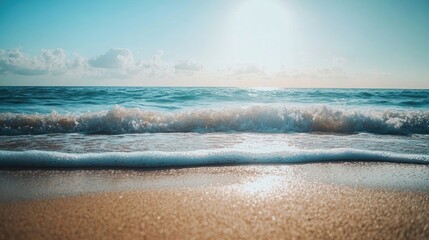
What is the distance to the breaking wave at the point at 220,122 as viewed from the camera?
7.36 meters

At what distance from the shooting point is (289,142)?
5973 millimetres

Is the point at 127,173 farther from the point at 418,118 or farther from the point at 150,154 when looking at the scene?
the point at 418,118

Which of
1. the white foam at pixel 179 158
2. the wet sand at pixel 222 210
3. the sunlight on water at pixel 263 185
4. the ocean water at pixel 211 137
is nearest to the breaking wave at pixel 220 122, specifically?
the ocean water at pixel 211 137

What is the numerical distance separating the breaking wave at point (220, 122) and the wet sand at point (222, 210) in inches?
160

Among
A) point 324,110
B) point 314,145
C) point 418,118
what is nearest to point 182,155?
point 314,145

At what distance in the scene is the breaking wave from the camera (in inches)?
290

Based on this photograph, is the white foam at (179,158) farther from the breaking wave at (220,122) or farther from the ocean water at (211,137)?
the breaking wave at (220,122)

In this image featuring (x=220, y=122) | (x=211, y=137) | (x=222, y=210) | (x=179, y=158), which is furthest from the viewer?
(x=220, y=122)

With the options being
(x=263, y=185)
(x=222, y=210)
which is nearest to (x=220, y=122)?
(x=263, y=185)

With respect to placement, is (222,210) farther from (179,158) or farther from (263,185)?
(179,158)

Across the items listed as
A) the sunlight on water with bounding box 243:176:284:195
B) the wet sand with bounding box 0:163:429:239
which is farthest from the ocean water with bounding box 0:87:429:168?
the sunlight on water with bounding box 243:176:284:195

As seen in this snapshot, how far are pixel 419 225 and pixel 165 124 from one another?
6.16 m

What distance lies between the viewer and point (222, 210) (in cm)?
246

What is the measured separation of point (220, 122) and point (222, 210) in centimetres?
560
